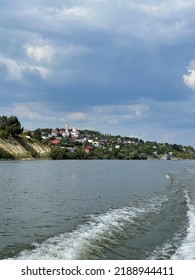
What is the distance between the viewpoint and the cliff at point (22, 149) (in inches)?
5860

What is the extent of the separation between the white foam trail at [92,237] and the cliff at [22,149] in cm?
12187

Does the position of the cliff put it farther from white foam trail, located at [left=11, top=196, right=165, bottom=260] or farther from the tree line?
white foam trail, located at [left=11, top=196, right=165, bottom=260]

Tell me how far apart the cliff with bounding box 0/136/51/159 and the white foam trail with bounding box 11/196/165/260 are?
122 meters

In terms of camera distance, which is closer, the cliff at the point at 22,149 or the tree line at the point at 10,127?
the cliff at the point at 22,149

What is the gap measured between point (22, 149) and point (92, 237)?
145m

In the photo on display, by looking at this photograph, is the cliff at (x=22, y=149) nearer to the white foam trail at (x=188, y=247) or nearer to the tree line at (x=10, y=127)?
the tree line at (x=10, y=127)

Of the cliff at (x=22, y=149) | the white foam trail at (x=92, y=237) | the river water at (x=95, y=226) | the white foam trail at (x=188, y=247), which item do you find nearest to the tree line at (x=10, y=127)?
the cliff at (x=22, y=149)

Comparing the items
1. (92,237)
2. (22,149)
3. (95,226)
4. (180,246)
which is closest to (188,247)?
(180,246)

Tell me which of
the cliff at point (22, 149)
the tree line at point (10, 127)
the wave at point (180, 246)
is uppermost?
the tree line at point (10, 127)

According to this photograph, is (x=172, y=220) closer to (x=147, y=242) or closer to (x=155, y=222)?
(x=155, y=222)

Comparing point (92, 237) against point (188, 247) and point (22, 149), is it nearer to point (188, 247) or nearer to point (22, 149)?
point (188, 247)
